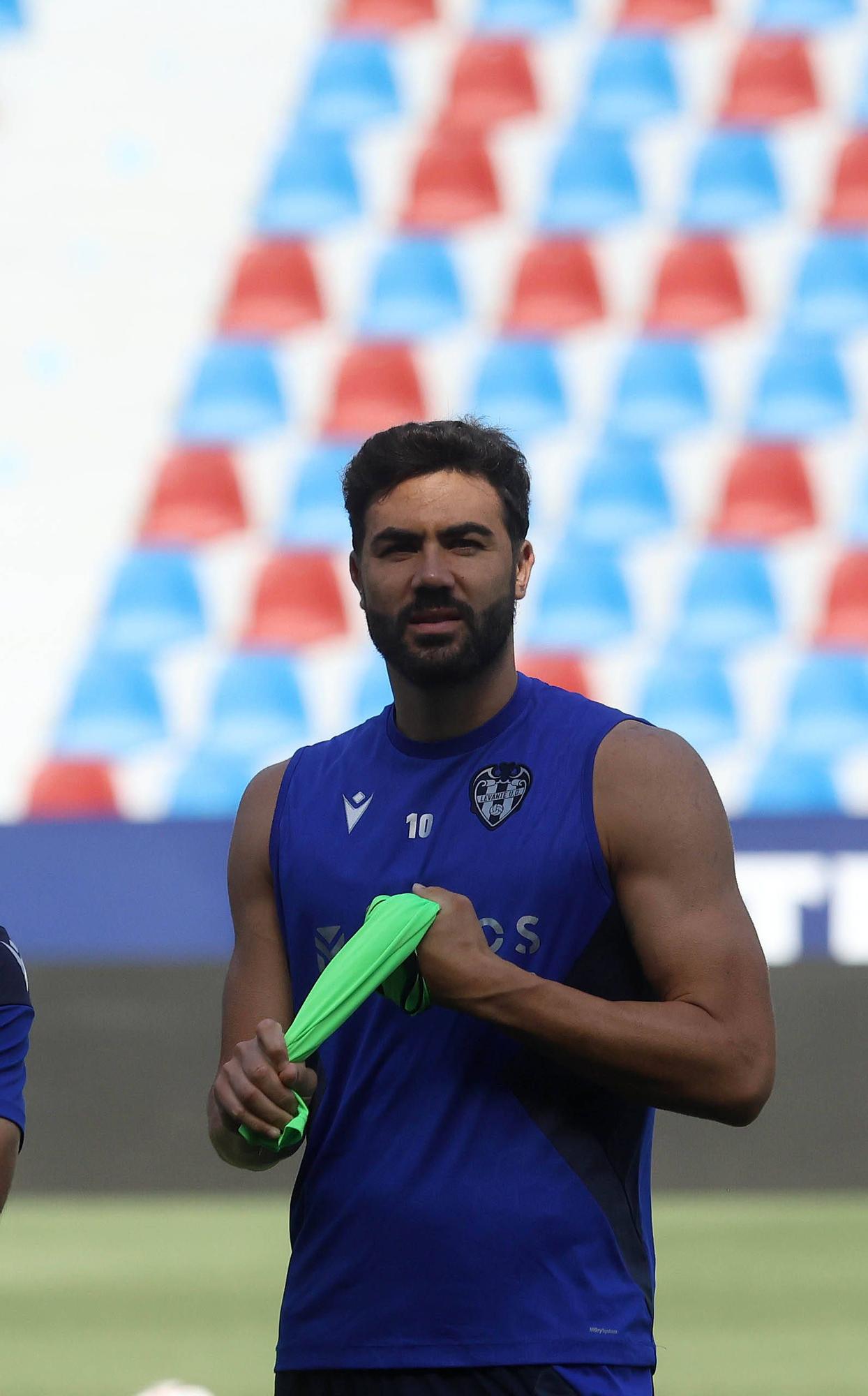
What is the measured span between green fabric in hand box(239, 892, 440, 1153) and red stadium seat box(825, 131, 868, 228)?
8717 millimetres

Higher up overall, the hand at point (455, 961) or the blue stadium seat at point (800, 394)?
the blue stadium seat at point (800, 394)

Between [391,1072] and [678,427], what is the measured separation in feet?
27.0

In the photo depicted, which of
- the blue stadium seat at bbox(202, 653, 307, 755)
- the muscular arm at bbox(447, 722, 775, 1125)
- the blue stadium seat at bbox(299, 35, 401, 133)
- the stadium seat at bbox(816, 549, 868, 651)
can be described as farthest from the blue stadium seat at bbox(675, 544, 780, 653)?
the muscular arm at bbox(447, 722, 775, 1125)

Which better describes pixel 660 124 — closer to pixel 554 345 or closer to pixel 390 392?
pixel 554 345

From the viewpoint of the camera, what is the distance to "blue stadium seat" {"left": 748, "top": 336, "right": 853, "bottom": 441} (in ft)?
33.8

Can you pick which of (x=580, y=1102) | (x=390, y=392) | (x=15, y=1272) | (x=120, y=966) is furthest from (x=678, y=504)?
(x=580, y=1102)

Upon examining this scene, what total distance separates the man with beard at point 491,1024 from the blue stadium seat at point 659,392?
26.1 feet

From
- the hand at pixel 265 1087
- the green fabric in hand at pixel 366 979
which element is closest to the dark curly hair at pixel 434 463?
the green fabric in hand at pixel 366 979

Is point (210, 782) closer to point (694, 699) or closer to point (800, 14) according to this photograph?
point (694, 699)

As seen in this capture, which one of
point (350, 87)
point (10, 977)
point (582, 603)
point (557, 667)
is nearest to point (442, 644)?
point (10, 977)

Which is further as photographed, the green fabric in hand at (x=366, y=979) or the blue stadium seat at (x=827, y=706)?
the blue stadium seat at (x=827, y=706)

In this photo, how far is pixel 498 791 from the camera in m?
2.47

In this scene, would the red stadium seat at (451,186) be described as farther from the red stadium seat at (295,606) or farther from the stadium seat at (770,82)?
the red stadium seat at (295,606)

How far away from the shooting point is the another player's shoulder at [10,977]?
2746 millimetres
